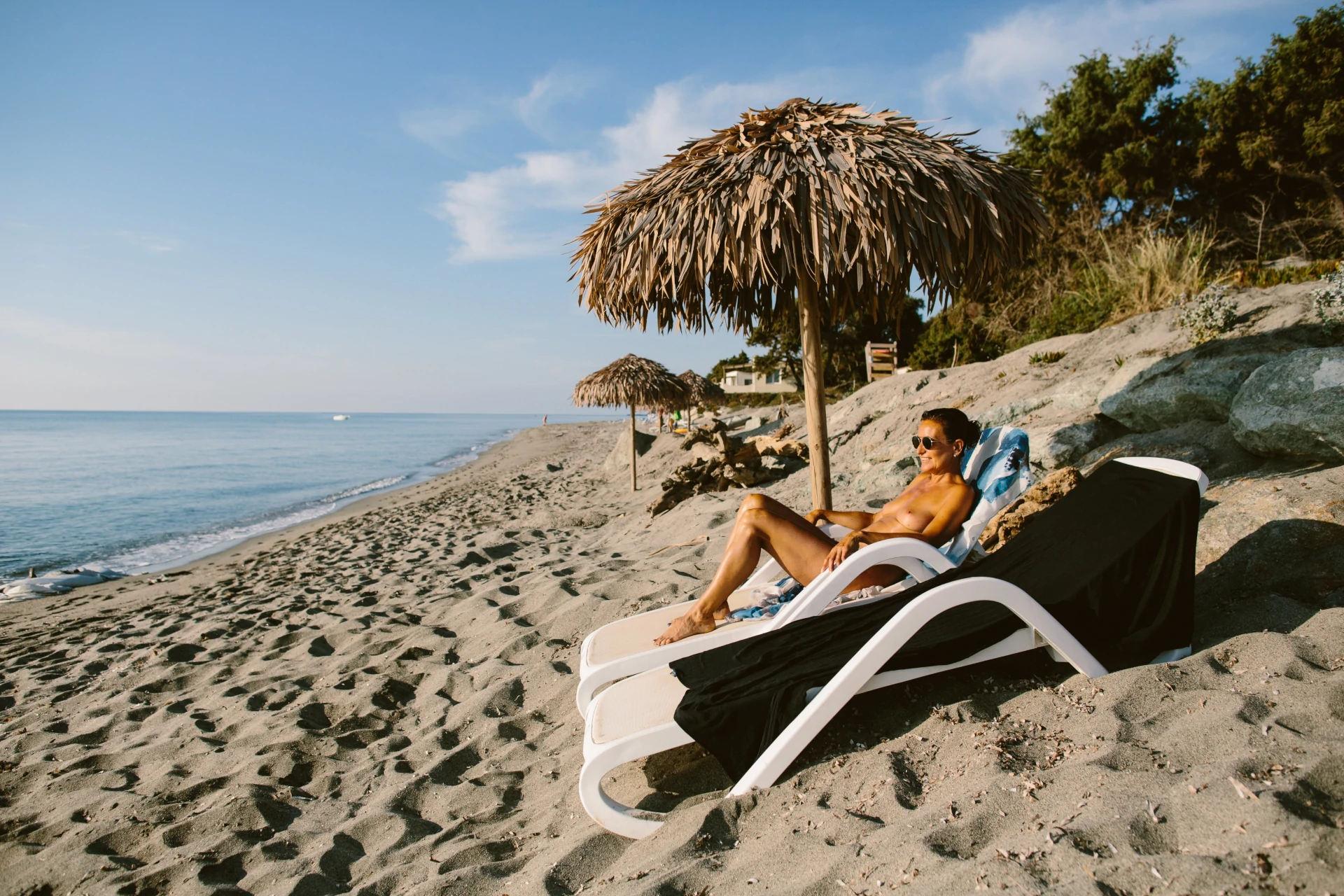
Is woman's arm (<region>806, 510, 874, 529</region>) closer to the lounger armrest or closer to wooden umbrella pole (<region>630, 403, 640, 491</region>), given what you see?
the lounger armrest

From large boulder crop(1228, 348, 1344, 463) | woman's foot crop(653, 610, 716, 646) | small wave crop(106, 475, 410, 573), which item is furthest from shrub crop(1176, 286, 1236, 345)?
small wave crop(106, 475, 410, 573)

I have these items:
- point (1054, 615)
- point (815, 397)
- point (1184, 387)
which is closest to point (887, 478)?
point (1184, 387)

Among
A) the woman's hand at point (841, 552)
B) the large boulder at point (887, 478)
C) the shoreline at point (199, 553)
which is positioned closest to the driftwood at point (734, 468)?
the large boulder at point (887, 478)

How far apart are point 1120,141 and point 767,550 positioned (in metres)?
19.4

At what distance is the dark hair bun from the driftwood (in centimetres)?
474

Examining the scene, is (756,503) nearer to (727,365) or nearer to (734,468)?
(734,468)

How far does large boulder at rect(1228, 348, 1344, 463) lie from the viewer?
11.1 ft

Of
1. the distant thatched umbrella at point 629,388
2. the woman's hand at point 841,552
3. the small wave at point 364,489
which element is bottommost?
the small wave at point 364,489

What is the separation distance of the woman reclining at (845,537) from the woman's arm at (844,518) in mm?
195

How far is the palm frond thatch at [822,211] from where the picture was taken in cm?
338

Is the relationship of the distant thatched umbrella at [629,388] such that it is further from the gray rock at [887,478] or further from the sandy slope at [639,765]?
the sandy slope at [639,765]

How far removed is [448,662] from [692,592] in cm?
156

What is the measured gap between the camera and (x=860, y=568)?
2605mm

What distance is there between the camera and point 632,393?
13.3 m
